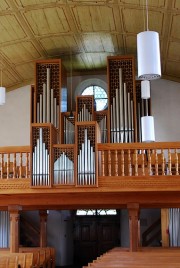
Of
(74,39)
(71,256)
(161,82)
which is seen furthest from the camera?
(71,256)

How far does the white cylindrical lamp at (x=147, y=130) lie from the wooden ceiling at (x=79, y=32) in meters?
2.20

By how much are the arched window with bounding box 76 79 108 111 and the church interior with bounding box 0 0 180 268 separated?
4 cm

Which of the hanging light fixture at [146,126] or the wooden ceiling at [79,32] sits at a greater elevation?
the wooden ceiling at [79,32]

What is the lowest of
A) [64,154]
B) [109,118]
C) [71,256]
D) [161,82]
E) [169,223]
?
[71,256]

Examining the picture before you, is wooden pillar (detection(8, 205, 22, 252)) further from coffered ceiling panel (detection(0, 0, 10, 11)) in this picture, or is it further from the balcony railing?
coffered ceiling panel (detection(0, 0, 10, 11))

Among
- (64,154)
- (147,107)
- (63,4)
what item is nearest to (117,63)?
(147,107)

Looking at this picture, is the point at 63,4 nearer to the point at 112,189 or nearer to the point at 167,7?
the point at 167,7

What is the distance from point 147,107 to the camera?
1658 centimetres

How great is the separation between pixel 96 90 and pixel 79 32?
3.99m

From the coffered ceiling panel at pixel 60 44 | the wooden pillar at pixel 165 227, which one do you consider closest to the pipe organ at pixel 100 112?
the coffered ceiling panel at pixel 60 44

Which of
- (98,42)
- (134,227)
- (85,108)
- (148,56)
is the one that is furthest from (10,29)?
(148,56)

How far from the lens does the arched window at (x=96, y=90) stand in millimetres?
18375

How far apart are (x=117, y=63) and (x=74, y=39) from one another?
1.83m

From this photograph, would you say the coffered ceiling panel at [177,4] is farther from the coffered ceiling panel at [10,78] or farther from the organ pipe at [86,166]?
the coffered ceiling panel at [10,78]
